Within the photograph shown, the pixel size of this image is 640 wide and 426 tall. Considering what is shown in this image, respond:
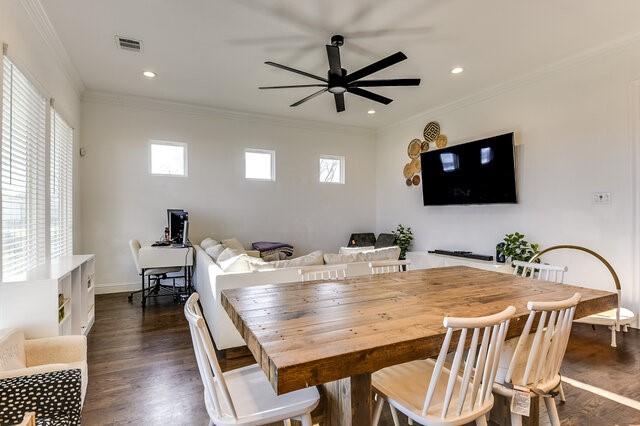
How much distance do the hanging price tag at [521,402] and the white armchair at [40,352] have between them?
2.01 metres

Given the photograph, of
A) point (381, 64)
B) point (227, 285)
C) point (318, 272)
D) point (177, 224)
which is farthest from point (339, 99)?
point (177, 224)

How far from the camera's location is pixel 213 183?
5391 millimetres

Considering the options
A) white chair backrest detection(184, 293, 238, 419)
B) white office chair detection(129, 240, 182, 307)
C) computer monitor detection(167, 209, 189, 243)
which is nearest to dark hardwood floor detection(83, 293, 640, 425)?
white office chair detection(129, 240, 182, 307)

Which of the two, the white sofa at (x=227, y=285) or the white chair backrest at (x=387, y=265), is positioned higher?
the white chair backrest at (x=387, y=265)

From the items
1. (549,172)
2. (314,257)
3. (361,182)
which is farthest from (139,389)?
(361,182)

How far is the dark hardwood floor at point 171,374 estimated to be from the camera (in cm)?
194

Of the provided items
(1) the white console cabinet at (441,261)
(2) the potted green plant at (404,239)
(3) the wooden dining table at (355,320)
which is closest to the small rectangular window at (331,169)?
(2) the potted green plant at (404,239)

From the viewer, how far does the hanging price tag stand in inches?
50.8

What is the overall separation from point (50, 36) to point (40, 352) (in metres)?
2.91

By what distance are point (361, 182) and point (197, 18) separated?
445 centimetres

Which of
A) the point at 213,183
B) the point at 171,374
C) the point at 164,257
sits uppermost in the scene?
the point at 213,183

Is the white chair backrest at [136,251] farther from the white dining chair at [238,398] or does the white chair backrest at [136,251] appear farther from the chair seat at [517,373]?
the chair seat at [517,373]

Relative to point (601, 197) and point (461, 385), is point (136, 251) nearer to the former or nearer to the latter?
point (461, 385)

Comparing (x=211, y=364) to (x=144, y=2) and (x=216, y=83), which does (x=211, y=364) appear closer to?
(x=144, y=2)
